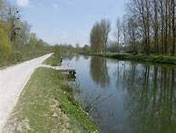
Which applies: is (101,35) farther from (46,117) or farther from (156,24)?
(46,117)

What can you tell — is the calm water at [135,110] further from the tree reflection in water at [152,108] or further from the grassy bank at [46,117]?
the grassy bank at [46,117]

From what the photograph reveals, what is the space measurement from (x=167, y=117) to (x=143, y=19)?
47.8 m

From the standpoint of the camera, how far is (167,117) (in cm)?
1409

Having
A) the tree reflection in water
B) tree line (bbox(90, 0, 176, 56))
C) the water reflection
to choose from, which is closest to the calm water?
the tree reflection in water

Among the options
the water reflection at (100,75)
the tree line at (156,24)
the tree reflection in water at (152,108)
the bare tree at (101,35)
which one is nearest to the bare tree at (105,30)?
the bare tree at (101,35)

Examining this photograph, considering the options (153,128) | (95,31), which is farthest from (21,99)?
(95,31)

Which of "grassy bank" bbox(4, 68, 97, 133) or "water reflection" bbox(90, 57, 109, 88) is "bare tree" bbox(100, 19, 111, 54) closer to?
"water reflection" bbox(90, 57, 109, 88)

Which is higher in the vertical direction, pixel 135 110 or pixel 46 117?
pixel 46 117

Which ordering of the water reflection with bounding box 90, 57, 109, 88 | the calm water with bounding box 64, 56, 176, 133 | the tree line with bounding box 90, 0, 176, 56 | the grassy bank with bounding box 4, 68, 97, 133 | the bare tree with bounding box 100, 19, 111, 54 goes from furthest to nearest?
the bare tree with bounding box 100, 19, 111, 54
the tree line with bounding box 90, 0, 176, 56
the water reflection with bounding box 90, 57, 109, 88
the calm water with bounding box 64, 56, 176, 133
the grassy bank with bounding box 4, 68, 97, 133

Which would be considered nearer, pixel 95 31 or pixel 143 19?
pixel 143 19

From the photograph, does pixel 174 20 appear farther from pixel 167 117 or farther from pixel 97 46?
pixel 97 46

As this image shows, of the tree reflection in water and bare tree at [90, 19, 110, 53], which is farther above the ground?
bare tree at [90, 19, 110, 53]

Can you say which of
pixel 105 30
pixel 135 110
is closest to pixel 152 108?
pixel 135 110

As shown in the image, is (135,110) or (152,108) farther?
(152,108)
